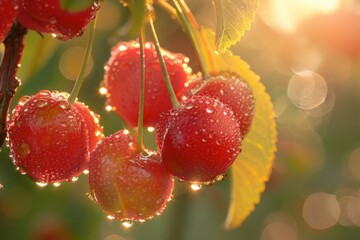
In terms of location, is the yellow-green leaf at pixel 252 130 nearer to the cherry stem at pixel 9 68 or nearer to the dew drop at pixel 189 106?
the dew drop at pixel 189 106

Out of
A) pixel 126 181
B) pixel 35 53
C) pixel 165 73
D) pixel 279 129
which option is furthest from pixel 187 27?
pixel 279 129

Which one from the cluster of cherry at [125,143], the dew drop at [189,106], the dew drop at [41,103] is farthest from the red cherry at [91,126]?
the dew drop at [189,106]

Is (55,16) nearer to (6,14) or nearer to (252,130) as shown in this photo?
(6,14)

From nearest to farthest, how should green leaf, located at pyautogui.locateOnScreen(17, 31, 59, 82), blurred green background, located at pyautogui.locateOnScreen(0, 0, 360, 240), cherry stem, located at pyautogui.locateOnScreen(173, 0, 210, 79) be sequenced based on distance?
cherry stem, located at pyautogui.locateOnScreen(173, 0, 210, 79)
green leaf, located at pyautogui.locateOnScreen(17, 31, 59, 82)
blurred green background, located at pyautogui.locateOnScreen(0, 0, 360, 240)

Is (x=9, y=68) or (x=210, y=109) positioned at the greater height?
(x=9, y=68)

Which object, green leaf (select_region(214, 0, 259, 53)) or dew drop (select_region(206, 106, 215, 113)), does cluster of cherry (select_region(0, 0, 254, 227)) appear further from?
green leaf (select_region(214, 0, 259, 53))

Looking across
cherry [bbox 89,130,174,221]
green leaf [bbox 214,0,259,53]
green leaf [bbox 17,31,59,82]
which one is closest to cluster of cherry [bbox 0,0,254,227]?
cherry [bbox 89,130,174,221]

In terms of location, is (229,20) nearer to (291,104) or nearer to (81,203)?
(81,203)

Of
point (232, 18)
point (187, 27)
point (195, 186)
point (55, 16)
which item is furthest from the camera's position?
point (187, 27)
